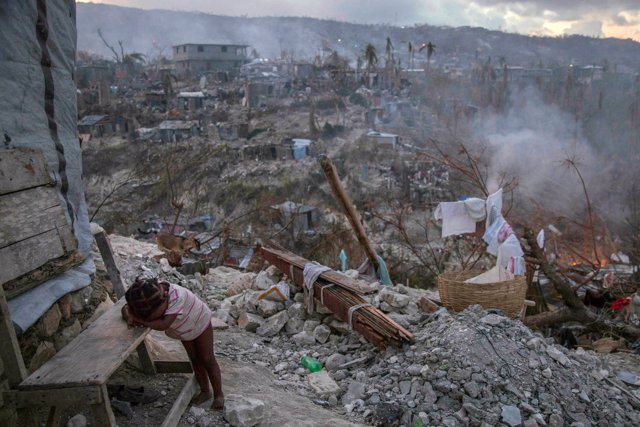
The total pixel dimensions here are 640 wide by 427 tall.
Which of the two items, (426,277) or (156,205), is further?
(156,205)

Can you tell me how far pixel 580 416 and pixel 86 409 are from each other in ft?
10.4

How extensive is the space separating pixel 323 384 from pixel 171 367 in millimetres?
1207

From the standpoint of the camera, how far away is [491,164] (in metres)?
31.1

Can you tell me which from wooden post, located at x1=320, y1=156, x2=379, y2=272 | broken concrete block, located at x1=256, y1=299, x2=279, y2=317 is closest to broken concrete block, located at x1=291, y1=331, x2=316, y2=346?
broken concrete block, located at x1=256, y1=299, x2=279, y2=317

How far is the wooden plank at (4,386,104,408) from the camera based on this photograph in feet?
7.17

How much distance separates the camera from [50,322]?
2.85m

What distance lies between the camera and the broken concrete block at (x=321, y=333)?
4.76 m

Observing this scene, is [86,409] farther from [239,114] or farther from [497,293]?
[239,114]

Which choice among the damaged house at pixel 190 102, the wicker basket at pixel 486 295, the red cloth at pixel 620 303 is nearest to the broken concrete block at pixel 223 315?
the wicker basket at pixel 486 295

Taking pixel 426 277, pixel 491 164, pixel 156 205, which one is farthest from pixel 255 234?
pixel 491 164

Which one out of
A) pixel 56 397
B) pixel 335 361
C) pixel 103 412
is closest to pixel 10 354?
pixel 56 397

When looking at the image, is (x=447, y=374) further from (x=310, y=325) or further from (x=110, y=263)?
(x=110, y=263)

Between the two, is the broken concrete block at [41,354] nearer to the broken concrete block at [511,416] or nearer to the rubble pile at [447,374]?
the rubble pile at [447,374]

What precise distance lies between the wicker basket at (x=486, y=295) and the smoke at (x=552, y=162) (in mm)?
18148
